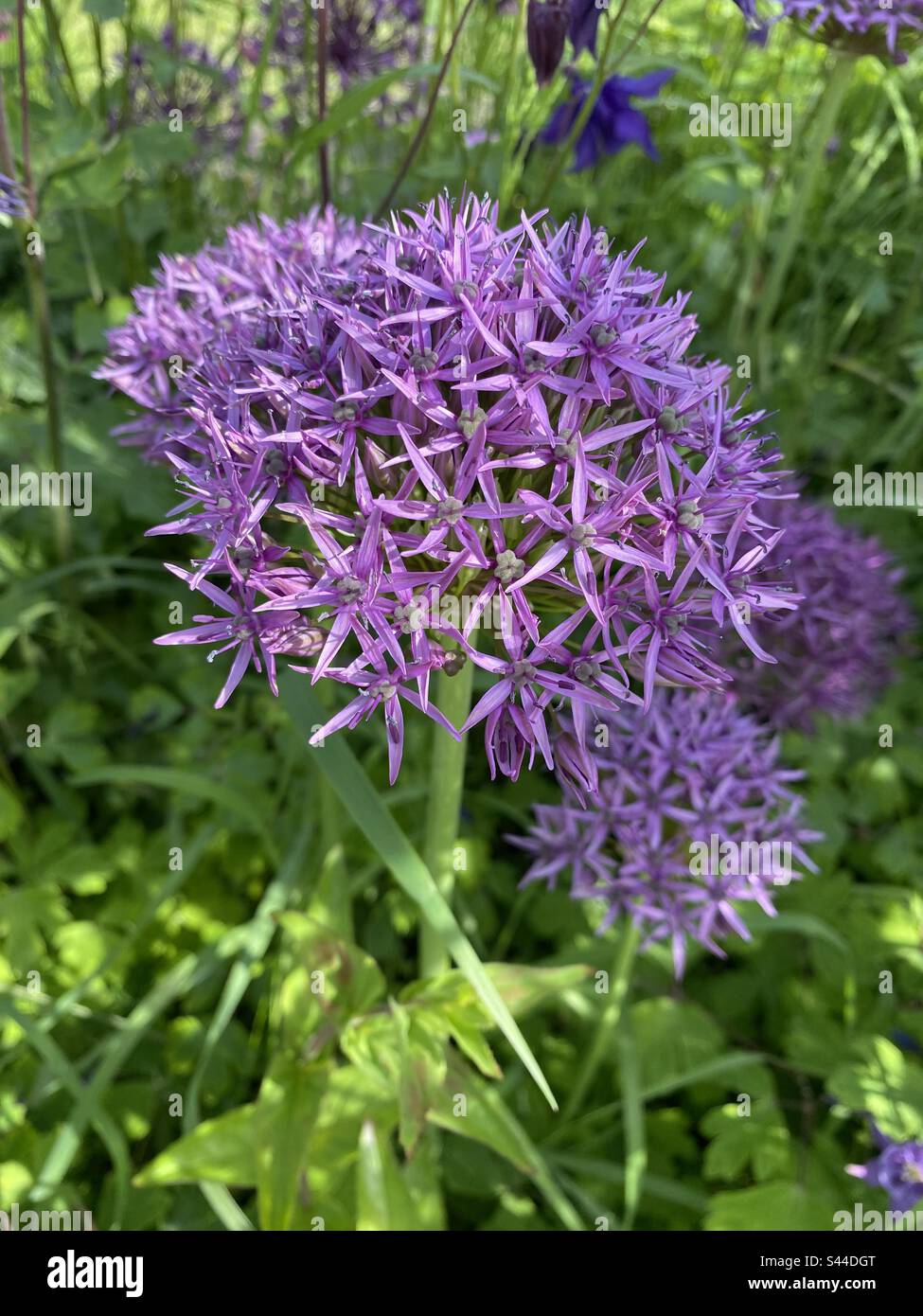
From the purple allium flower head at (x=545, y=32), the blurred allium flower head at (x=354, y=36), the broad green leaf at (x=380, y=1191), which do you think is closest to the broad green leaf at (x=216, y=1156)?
the broad green leaf at (x=380, y=1191)

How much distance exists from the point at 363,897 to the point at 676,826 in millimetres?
1077

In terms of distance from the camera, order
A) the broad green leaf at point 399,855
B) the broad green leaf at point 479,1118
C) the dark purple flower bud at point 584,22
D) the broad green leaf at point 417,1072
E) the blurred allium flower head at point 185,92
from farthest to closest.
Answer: the blurred allium flower head at point 185,92 < the dark purple flower bud at point 584,22 < the broad green leaf at point 479,1118 < the broad green leaf at point 417,1072 < the broad green leaf at point 399,855

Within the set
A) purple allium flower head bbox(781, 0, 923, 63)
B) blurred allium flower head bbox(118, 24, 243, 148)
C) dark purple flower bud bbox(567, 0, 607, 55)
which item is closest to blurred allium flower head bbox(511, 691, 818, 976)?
dark purple flower bud bbox(567, 0, 607, 55)

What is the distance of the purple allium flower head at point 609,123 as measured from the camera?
261cm

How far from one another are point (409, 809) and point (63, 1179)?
1.32 metres

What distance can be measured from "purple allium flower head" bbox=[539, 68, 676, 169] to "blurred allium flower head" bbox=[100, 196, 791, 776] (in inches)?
50.8

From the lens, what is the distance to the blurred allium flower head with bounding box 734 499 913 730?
279 centimetres

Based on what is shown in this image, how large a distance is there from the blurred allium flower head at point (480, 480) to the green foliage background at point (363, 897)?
0.49 meters

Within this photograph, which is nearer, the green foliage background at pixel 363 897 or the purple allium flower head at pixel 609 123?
the green foliage background at pixel 363 897

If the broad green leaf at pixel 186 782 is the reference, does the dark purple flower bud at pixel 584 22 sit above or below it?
above

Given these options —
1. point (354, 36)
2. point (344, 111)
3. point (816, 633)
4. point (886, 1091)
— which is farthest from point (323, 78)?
point (886, 1091)

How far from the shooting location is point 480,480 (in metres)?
1.31

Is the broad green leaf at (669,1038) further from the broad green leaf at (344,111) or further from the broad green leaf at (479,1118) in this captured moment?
the broad green leaf at (344,111)

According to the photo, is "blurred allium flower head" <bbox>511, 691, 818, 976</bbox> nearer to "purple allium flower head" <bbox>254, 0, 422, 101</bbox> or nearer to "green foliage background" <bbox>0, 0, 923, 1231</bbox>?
"green foliage background" <bbox>0, 0, 923, 1231</bbox>
